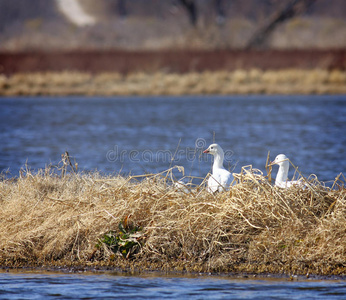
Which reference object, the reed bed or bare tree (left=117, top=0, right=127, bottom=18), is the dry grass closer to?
the reed bed

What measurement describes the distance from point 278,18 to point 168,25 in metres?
18.4

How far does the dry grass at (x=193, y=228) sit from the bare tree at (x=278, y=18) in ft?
150

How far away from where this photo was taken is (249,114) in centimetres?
3225

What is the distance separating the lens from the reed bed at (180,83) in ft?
128

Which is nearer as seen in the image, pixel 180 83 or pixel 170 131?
pixel 170 131

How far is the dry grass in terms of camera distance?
7188mm

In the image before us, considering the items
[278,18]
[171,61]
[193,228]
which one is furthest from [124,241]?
[278,18]

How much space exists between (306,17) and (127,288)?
7625 centimetres

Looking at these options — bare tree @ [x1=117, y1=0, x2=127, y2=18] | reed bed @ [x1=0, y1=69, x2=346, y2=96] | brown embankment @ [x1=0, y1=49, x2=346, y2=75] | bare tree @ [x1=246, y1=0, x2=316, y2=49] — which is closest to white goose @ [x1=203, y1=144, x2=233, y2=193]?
reed bed @ [x1=0, y1=69, x2=346, y2=96]

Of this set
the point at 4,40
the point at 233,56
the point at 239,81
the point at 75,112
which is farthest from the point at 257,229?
the point at 4,40

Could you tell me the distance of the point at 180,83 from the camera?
39.8 meters

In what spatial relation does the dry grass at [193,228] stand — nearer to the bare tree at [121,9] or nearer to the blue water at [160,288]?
the blue water at [160,288]

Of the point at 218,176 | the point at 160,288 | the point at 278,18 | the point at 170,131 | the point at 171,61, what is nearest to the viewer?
the point at 160,288

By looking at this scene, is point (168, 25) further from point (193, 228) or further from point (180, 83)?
point (193, 228)
